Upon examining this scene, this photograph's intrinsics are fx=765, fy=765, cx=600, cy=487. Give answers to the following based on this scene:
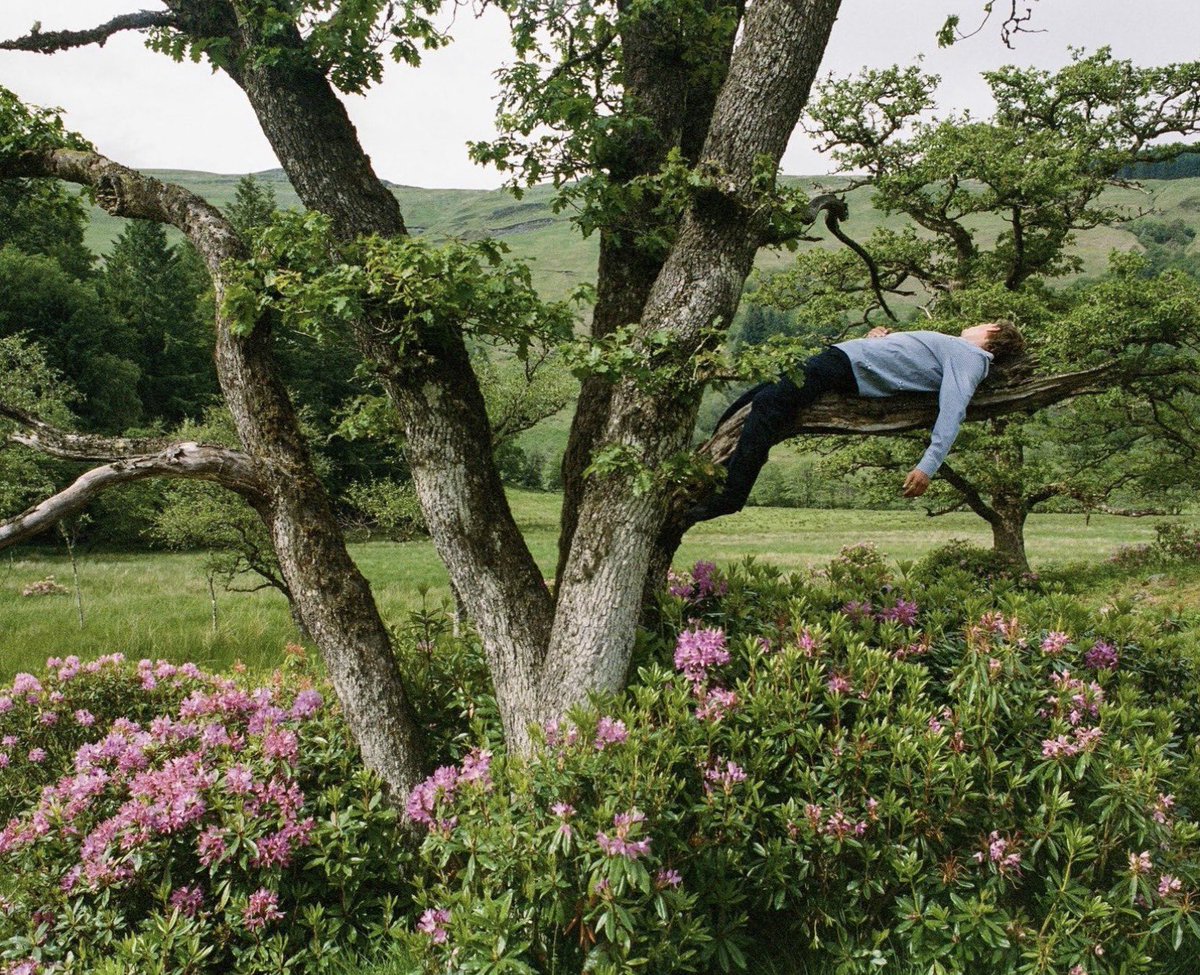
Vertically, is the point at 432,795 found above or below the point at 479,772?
below

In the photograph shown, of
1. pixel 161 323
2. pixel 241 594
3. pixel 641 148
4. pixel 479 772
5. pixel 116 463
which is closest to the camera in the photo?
pixel 479 772

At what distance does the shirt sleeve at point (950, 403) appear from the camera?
175 inches

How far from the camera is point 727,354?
4.18m

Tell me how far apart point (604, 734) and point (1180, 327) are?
53.5ft

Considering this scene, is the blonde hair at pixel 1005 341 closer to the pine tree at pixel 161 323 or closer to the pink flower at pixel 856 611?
the pink flower at pixel 856 611

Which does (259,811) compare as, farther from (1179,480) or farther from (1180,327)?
(1179,480)

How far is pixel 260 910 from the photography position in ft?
14.0

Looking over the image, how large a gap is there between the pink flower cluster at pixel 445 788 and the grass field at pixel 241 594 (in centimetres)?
138

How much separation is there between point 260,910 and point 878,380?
478 cm

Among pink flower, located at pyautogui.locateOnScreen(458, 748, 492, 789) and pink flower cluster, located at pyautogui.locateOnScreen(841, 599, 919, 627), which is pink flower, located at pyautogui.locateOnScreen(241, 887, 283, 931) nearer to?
pink flower, located at pyautogui.locateOnScreen(458, 748, 492, 789)

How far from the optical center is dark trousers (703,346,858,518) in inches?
187

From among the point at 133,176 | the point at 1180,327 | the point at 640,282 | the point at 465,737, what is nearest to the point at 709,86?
the point at 640,282

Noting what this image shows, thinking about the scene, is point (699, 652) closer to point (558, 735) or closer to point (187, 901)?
point (558, 735)

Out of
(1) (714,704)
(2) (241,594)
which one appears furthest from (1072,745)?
(2) (241,594)
